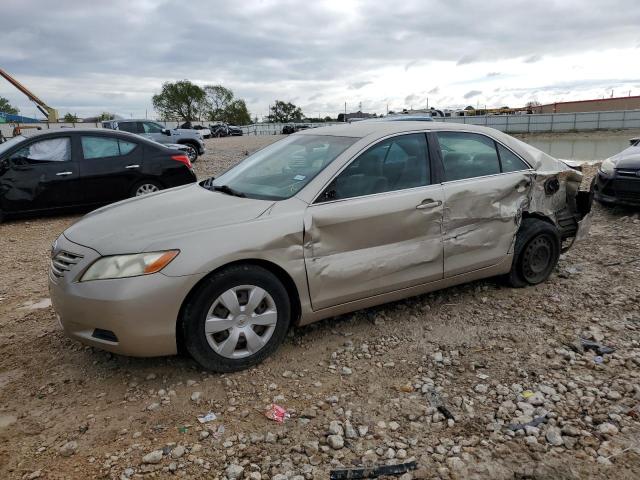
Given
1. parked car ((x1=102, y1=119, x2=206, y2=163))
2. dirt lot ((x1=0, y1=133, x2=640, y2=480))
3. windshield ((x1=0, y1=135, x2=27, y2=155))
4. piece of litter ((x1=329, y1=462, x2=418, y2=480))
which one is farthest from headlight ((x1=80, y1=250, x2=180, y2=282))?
parked car ((x1=102, y1=119, x2=206, y2=163))

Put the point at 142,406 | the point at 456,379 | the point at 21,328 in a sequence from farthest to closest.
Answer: the point at 21,328
the point at 456,379
the point at 142,406

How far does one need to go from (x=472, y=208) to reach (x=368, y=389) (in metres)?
1.74

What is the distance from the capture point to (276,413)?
2820 millimetres

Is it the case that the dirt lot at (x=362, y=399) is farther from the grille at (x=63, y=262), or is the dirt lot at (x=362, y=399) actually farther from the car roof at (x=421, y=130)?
the car roof at (x=421, y=130)

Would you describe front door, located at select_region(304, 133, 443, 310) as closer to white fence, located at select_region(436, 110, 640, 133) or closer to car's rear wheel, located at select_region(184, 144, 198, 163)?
car's rear wheel, located at select_region(184, 144, 198, 163)

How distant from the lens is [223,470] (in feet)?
7.88

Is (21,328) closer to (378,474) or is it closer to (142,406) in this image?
(142,406)

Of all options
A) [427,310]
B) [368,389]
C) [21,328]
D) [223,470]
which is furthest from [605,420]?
[21,328]

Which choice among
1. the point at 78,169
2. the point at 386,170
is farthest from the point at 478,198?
the point at 78,169

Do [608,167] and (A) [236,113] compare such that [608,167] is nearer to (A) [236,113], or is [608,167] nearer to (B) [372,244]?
(B) [372,244]

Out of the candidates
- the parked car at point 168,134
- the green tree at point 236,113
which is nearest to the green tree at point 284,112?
the green tree at point 236,113

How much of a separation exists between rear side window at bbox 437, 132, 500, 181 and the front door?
20 cm

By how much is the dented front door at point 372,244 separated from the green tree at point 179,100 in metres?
83.8

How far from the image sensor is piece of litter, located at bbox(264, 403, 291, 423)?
9.11ft
